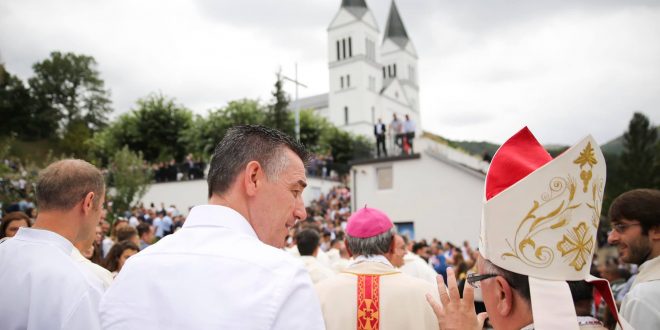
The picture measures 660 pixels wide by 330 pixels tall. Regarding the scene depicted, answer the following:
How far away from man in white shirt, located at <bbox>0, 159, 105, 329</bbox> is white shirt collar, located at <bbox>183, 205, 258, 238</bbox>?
1.07 meters

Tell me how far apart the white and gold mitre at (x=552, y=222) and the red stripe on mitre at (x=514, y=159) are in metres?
0.02

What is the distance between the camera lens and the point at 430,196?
2467cm

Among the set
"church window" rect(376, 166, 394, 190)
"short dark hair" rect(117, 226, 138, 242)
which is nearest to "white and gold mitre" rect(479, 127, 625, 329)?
"short dark hair" rect(117, 226, 138, 242)

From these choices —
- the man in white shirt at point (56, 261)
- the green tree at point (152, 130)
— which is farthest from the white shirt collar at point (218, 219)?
the green tree at point (152, 130)

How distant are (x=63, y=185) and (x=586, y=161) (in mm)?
2720

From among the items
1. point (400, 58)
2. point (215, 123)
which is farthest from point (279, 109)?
point (400, 58)

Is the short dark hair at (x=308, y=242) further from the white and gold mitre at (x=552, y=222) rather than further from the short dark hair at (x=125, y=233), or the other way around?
the white and gold mitre at (x=552, y=222)

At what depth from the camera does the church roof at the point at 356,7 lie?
86506 mm

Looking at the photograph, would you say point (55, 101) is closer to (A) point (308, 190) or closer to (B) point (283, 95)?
(B) point (283, 95)

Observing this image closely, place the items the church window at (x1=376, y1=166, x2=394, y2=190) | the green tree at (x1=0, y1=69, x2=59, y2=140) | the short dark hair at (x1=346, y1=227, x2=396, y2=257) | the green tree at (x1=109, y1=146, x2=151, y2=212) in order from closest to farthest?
the short dark hair at (x1=346, y1=227, x2=396, y2=257) < the green tree at (x1=109, y1=146, x2=151, y2=212) < the church window at (x1=376, y1=166, x2=394, y2=190) < the green tree at (x1=0, y1=69, x2=59, y2=140)

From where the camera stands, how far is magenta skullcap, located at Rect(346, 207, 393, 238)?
13.9 ft

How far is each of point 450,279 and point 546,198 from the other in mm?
500

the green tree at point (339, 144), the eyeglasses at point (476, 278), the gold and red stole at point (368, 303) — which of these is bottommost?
the gold and red stole at point (368, 303)

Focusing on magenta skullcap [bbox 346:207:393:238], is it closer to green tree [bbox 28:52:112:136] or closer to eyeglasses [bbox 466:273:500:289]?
eyeglasses [bbox 466:273:500:289]
